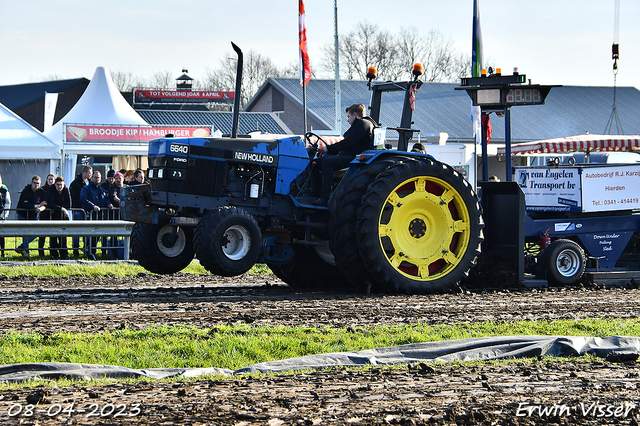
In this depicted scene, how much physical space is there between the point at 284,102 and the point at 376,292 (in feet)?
128

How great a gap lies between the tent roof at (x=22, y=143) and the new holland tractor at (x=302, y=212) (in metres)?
13.9

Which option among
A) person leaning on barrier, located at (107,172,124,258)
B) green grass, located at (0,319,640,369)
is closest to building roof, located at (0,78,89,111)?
person leaning on barrier, located at (107,172,124,258)

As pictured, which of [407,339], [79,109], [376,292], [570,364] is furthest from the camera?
[79,109]

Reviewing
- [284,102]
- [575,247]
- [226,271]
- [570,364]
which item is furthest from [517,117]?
[570,364]

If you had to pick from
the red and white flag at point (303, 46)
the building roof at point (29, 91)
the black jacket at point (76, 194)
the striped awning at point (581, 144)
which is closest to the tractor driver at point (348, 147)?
the black jacket at point (76, 194)

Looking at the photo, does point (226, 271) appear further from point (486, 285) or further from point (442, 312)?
point (486, 285)

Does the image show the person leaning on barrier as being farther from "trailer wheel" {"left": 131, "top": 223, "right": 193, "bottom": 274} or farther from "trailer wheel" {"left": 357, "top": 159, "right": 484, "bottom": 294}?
"trailer wheel" {"left": 357, "top": 159, "right": 484, "bottom": 294}

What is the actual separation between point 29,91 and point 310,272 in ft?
168

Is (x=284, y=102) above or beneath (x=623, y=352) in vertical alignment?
above

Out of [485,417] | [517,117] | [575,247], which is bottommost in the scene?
[485,417]

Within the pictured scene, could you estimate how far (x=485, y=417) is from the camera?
4160 millimetres

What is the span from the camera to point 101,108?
25.6m

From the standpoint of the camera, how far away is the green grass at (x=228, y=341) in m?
5.88

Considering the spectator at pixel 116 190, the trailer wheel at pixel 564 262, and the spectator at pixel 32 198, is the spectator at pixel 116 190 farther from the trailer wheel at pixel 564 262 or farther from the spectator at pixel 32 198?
the trailer wheel at pixel 564 262
